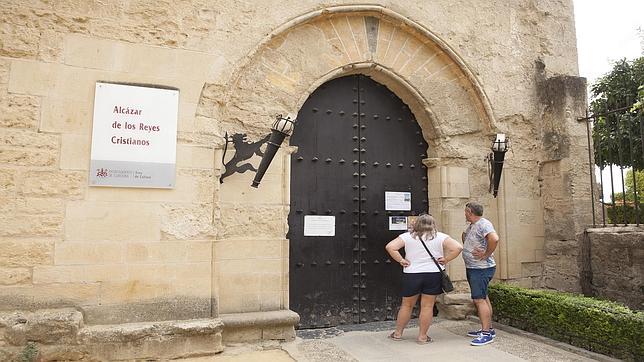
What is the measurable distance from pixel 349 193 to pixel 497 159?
1827mm

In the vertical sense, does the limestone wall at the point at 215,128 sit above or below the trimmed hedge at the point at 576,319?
above

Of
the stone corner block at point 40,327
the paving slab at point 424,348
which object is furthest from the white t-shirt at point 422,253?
the stone corner block at point 40,327

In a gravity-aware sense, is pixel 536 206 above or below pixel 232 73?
below

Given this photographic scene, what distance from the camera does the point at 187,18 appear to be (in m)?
4.35

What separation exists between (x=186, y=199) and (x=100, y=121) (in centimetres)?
97

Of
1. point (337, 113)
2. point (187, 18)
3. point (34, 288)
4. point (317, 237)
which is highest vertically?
point (187, 18)

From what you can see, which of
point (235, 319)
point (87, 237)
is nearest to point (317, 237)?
point (235, 319)

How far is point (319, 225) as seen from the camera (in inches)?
199

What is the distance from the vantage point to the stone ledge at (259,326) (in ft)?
13.7

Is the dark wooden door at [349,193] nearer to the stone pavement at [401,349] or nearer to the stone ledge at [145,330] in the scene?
the stone pavement at [401,349]

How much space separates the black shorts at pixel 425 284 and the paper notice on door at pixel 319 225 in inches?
42.7

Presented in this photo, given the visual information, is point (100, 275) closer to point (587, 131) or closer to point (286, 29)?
point (286, 29)

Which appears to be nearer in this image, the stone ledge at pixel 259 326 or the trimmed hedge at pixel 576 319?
the trimmed hedge at pixel 576 319

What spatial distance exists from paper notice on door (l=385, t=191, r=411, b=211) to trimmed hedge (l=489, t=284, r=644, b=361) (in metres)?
1.36
